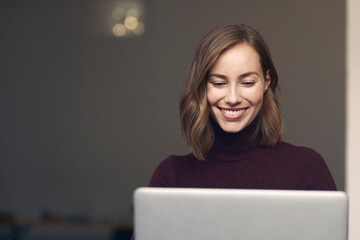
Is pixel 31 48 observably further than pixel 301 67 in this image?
Yes

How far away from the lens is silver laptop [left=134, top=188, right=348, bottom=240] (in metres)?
0.70

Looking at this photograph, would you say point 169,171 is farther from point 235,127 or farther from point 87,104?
point 87,104

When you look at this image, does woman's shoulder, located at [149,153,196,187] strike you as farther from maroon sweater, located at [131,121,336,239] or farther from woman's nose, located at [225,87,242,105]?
woman's nose, located at [225,87,242,105]

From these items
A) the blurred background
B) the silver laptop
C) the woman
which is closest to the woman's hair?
the woman

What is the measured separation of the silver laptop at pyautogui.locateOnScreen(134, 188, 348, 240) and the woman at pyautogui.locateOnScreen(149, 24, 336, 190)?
40 centimetres

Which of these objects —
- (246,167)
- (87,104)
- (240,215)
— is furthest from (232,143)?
(87,104)

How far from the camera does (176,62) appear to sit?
12.5 feet

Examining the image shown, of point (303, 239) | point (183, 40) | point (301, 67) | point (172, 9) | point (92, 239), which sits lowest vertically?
point (92, 239)

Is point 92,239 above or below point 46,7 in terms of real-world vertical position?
below

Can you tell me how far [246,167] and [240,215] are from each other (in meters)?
0.48

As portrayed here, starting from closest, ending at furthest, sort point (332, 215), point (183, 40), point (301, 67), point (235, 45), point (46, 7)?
1. point (332, 215)
2. point (235, 45)
3. point (301, 67)
4. point (183, 40)
5. point (46, 7)

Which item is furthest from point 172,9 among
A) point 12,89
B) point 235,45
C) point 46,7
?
point 235,45

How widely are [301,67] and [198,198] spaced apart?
292cm

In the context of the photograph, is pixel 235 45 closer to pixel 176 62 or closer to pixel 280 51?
pixel 280 51
